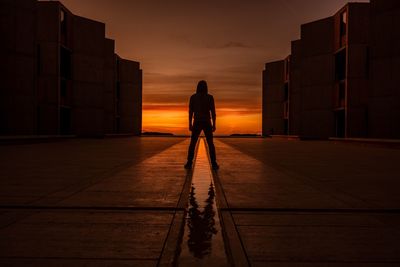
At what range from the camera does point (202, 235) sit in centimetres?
362

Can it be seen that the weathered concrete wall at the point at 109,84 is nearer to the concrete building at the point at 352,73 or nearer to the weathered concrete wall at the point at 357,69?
the concrete building at the point at 352,73

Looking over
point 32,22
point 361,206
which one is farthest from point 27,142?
point 361,206

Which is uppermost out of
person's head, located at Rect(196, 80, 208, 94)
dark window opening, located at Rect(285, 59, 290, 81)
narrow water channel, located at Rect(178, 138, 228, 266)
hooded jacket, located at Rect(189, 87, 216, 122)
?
dark window opening, located at Rect(285, 59, 290, 81)

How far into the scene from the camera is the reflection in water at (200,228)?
3248mm

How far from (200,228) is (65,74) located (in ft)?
118

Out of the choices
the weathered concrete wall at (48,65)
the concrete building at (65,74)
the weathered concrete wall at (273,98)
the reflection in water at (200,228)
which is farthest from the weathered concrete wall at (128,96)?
the reflection in water at (200,228)

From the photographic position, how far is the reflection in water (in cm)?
325

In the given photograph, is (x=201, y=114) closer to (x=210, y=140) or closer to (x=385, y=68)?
(x=210, y=140)

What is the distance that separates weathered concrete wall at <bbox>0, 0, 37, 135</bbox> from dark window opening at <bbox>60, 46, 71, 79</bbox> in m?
9.93

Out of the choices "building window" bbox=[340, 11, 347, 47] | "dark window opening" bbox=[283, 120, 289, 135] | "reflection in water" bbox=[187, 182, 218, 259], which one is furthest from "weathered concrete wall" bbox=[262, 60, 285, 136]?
"reflection in water" bbox=[187, 182, 218, 259]

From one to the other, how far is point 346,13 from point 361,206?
1267 inches

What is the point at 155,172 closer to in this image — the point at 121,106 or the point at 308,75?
the point at 308,75

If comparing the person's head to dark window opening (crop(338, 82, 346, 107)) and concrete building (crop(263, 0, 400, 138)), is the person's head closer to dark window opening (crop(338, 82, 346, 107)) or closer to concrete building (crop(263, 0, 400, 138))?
concrete building (crop(263, 0, 400, 138))

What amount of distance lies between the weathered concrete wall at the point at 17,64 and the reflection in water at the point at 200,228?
953 inches
